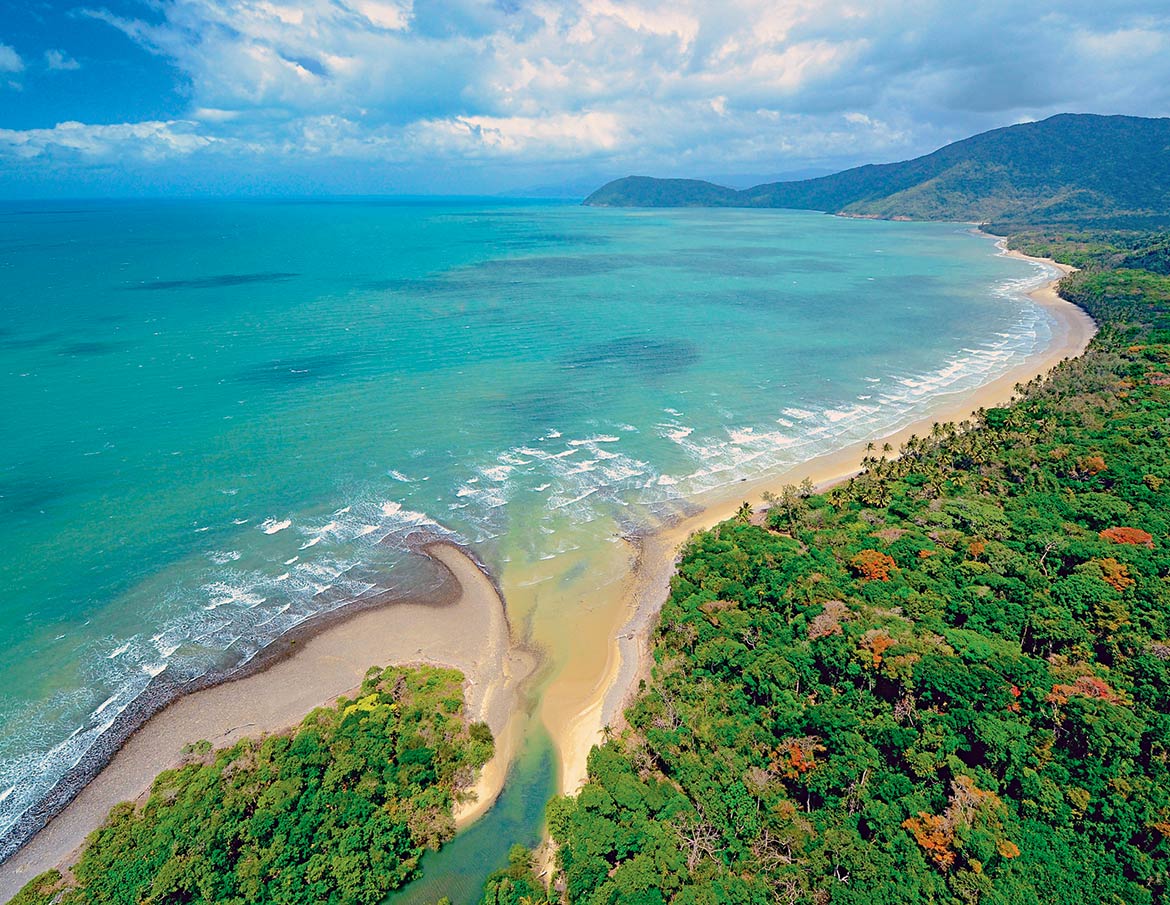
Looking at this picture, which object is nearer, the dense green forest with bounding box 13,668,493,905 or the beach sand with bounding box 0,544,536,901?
the dense green forest with bounding box 13,668,493,905

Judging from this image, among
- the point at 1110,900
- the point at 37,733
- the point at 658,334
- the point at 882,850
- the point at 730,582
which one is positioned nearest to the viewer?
the point at 1110,900

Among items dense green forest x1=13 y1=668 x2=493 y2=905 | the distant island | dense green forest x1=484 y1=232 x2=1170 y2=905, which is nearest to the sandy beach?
the distant island

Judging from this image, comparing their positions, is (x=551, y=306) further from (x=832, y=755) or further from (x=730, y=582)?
(x=832, y=755)

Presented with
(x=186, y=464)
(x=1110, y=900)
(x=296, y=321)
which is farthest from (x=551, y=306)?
(x=1110, y=900)

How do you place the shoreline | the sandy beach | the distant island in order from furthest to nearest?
the shoreline, the sandy beach, the distant island

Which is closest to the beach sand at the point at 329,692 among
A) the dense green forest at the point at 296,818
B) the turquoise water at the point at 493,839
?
the turquoise water at the point at 493,839

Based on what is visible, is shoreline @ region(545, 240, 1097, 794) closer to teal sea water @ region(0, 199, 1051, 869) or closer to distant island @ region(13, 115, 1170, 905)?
distant island @ region(13, 115, 1170, 905)

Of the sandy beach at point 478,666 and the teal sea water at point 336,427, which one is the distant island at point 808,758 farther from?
the teal sea water at point 336,427

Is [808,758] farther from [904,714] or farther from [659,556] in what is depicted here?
[659,556]
